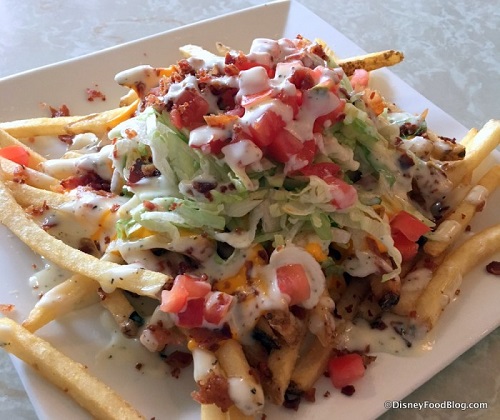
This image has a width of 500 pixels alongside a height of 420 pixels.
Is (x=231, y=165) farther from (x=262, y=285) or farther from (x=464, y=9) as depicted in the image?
(x=464, y=9)

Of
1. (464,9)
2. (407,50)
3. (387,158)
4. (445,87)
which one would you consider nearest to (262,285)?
(387,158)

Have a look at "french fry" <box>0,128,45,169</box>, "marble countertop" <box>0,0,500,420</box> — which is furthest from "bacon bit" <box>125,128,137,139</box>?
"marble countertop" <box>0,0,500,420</box>

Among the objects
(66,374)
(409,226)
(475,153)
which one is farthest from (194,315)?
(475,153)

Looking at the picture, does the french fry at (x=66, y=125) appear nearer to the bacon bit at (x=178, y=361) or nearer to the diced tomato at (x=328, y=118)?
the diced tomato at (x=328, y=118)

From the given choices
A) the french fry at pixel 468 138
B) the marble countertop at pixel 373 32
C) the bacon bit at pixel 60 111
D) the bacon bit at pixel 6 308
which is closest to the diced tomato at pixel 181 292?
the bacon bit at pixel 6 308

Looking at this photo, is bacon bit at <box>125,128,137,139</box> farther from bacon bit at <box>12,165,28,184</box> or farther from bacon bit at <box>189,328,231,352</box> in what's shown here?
bacon bit at <box>189,328,231,352</box>

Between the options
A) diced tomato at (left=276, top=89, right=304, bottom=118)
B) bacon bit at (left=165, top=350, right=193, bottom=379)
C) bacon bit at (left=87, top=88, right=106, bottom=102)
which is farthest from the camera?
bacon bit at (left=87, top=88, right=106, bottom=102)
